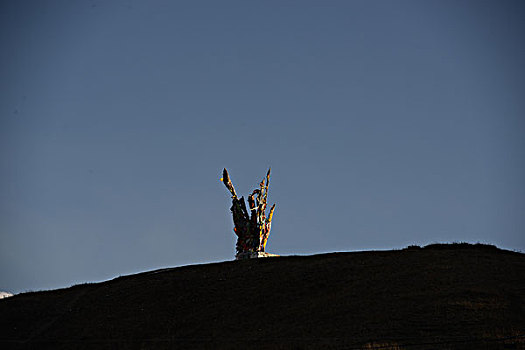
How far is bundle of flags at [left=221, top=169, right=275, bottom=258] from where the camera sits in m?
50.7

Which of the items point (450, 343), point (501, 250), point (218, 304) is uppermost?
point (501, 250)

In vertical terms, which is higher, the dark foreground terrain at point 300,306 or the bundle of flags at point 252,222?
the bundle of flags at point 252,222

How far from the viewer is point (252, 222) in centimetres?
5112

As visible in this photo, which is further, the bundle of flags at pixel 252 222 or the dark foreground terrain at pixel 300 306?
the bundle of flags at pixel 252 222

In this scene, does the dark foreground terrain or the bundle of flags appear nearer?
the dark foreground terrain

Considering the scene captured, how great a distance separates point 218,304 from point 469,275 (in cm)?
1323

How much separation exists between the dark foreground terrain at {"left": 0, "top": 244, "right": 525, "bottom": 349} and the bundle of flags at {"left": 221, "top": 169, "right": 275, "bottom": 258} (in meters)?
3.81

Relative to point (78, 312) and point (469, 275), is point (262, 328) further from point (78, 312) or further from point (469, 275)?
point (78, 312)

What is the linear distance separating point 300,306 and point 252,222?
54.4ft

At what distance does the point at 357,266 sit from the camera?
4084 cm

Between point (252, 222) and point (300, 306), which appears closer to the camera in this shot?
point (300, 306)

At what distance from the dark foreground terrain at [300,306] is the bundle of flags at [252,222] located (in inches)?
150

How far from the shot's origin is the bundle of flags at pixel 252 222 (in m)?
50.7

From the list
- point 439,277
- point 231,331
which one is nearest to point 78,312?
point 231,331
